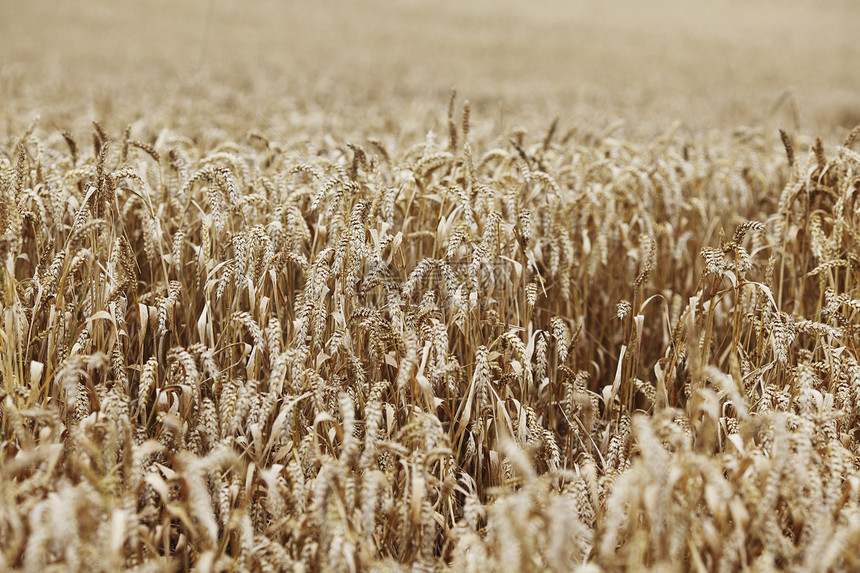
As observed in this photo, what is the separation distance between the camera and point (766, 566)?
131cm

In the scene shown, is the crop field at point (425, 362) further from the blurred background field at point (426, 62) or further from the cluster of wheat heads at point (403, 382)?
the blurred background field at point (426, 62)

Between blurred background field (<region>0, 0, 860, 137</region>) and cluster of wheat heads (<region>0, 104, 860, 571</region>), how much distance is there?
0.92 metres

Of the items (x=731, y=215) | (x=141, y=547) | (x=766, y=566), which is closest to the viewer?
(x=766, y=566)

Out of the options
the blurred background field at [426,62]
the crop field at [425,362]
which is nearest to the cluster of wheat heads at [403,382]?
the crop field at [425,362]

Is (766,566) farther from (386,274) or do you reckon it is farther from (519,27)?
(519,27)

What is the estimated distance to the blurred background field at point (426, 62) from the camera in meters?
7.04

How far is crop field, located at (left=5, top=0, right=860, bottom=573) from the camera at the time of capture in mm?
1412

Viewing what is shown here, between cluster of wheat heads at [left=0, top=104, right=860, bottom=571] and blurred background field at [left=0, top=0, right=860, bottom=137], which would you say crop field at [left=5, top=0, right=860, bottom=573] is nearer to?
cluster of wheat heads at [left=0, top=104, right=860, bottom=571]

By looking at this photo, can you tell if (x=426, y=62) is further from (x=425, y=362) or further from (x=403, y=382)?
(x=403, y=382)

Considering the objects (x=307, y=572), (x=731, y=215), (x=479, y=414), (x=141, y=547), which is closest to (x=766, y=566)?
(x=479, y=414)

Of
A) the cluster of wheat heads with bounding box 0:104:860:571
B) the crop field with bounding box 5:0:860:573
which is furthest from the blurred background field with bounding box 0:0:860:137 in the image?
the cluster of wheat heads with bounding box 0:104:860:571

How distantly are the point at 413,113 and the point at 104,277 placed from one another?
5.15 metres

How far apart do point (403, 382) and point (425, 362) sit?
135mm

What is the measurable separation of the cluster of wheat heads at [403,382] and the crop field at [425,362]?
0.01 metres
